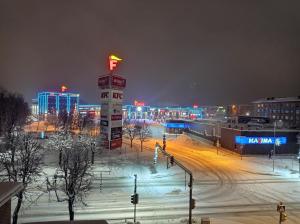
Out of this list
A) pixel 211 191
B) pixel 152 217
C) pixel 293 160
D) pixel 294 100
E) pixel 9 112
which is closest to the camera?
pixel 152 217

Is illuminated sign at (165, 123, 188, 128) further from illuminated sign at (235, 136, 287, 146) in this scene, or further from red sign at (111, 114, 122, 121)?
red sign at (111, 114, 122, 121)

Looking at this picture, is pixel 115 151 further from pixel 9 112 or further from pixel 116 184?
pixel 9 112

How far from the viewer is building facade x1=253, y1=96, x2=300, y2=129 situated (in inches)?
6137

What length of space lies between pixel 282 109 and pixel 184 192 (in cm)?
13851

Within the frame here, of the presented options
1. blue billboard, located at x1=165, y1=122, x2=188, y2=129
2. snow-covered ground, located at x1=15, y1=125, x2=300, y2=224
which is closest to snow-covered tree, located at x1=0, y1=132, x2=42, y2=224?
snow-covered ground, located at x1=15, y1=125, x2=300, y2=224

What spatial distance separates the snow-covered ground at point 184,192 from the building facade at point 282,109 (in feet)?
313

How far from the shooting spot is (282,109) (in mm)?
166625

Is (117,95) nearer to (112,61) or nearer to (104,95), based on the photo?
(104,95)

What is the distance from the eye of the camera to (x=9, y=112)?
9438 cm

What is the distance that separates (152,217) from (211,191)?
12.6 metres

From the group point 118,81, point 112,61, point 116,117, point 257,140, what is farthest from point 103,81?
point 257,140

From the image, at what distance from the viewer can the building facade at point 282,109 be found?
15588cm

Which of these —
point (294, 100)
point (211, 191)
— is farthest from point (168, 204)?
point (294, 100)

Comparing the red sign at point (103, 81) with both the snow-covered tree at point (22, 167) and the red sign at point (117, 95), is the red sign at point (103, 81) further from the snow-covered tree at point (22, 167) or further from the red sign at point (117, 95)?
the snow-covered tree at point (22, 167)
